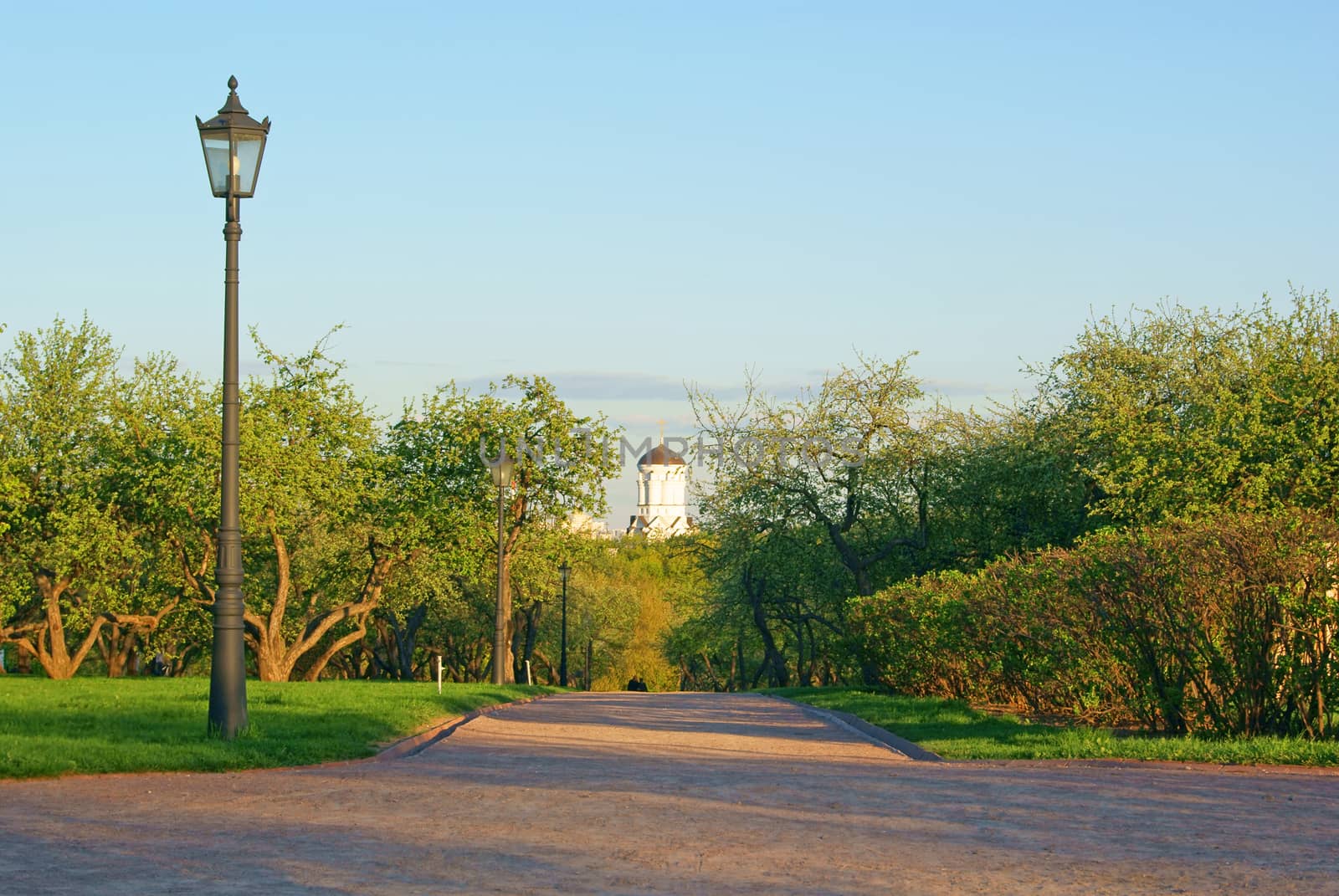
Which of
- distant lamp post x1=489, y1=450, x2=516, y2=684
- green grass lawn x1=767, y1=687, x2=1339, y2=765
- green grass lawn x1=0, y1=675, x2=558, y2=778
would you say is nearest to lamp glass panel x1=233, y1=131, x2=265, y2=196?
green grass lawn x1=0, y1=675, x2=558, y2=778

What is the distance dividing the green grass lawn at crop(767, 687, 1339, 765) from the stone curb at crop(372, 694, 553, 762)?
5.49 m

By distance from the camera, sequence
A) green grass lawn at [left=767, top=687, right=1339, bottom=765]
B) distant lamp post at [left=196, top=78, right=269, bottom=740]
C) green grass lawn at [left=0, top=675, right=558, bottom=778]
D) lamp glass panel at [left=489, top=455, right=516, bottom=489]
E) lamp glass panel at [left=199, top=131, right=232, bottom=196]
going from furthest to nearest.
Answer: lamp glass panel at [left=489, top=455, right=516, bottom=489] → lamp glass panel at [left=199, top=131, right=232, bottom=196] → distant lamp post at [left=196, top=78, right=269, bottom=740] → green grass lawn at [left=767, top=687, right=1339, bottom=765] → green grass lawn at [left=0, top=675, right=558, bottom=778]

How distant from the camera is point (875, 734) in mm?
18609

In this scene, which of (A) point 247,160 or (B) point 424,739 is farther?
(B) point 424,739

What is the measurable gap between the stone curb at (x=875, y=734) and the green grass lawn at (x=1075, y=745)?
5.1 inches

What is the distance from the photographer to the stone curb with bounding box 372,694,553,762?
14523mm

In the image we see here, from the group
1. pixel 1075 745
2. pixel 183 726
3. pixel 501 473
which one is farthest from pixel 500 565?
pixel 1075 745

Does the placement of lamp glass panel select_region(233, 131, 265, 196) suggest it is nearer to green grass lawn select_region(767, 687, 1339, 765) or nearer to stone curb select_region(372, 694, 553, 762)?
stone curb select_region(372, 694, 553, 762)

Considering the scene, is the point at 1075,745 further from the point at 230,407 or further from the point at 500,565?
the point at 500,565

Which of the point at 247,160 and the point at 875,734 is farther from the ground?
the point at 247,160

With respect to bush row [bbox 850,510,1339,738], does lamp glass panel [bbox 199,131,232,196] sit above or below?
above

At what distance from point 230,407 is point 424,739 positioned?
182 inches

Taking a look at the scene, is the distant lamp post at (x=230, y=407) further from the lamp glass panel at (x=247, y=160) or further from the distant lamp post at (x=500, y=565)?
the distant lamp post at (x=500, y=565)

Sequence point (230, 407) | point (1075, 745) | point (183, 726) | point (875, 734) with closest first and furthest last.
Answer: point (1075, 745) → point (230, 407) → point (183, 726) → point (875, 734)
